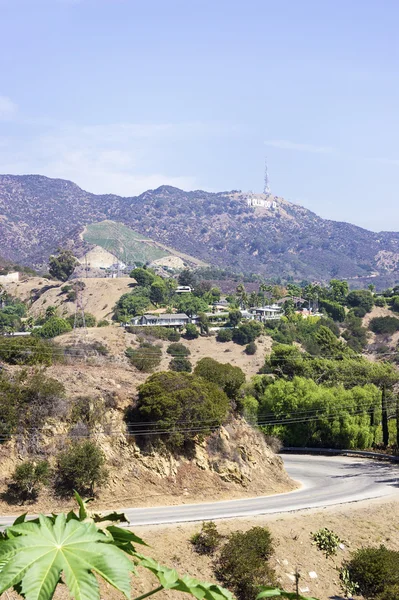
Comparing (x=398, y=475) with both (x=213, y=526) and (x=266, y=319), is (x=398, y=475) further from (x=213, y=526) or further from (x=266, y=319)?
(x=266, y=319)

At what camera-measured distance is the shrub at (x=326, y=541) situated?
26.5 meters

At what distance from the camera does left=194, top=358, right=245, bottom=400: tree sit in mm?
42625

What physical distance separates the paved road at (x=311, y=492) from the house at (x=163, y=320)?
7466 cm

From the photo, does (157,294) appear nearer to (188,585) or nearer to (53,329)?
(53,329)

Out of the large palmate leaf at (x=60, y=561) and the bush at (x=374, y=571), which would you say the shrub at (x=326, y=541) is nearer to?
the bush at (x=374, y=571)

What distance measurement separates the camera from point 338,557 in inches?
1040

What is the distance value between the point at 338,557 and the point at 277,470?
12.5 metres

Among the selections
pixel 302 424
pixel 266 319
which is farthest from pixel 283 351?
pixel 266 319

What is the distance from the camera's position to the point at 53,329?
103 meters

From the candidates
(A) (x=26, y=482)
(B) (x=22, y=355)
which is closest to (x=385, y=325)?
(B) (x=22, y=355)

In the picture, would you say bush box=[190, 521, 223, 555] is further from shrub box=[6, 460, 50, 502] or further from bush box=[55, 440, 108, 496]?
shrub box=[6, 460, 50, 502]

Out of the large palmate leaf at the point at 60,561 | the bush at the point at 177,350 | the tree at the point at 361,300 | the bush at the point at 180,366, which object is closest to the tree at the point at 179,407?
the large palmate leaf at the point at 60,561

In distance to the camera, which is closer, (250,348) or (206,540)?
(206,540)

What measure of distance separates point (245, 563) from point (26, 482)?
11068mm
